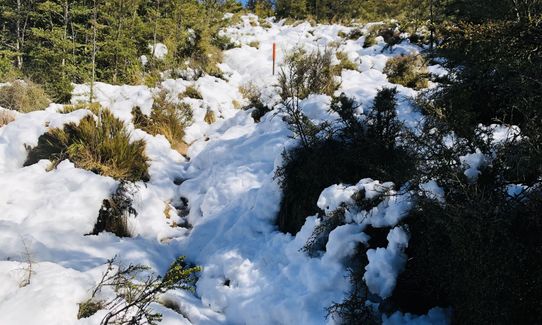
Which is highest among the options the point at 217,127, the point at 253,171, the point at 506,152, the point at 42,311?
the point at 506,152

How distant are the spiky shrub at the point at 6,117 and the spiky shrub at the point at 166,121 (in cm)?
215

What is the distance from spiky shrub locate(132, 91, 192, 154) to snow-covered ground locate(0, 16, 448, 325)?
8.3 inches

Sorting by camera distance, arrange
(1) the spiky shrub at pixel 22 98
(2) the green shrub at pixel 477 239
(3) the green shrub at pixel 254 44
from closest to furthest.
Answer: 1. (2) the green shrub at pixel 477 239
2. (1) the spiky shrub at pixel 22 98
3. (3) the green shrub at pixel 254 44

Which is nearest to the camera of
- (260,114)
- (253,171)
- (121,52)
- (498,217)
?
(498,217)

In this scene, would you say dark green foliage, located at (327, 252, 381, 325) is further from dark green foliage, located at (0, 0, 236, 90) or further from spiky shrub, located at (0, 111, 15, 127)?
dark green foliage, located at (0, 0, 236, 90)

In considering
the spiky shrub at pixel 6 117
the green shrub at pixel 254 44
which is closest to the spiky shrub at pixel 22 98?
the spiky shrub at pixel 6 117

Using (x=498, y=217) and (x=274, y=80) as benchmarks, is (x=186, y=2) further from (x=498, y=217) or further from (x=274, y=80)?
(x=498, y=217)

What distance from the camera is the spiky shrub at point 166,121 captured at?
8.06 m

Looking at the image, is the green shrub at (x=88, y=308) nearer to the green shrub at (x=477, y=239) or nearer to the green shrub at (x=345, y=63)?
the green shrub at (x=477, y=239)

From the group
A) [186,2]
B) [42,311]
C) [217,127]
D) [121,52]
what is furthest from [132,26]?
[42,311]

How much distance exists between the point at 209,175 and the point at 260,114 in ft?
9.02

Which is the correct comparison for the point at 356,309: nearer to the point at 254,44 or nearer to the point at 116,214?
the point at 116,214

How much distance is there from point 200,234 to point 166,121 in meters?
3.99

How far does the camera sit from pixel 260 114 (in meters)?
8.77
